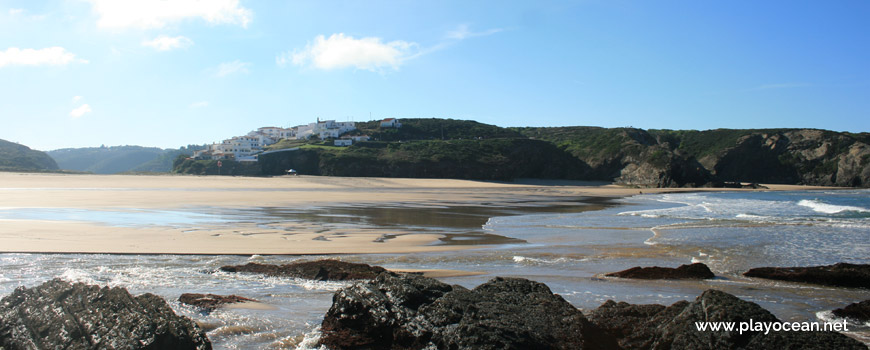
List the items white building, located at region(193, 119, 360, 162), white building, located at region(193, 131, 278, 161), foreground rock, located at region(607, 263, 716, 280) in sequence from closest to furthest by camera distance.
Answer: foreground rock, located at region(607, 263, 716, 280) → white building, located at region(193, 131, 278, 161) → white building, located at region(193, 119, 360, 162)

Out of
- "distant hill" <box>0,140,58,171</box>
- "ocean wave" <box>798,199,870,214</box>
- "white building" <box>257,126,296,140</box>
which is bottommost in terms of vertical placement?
"ocean wave" <box>798,199,870,214</box>

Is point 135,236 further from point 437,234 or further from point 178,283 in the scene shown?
point 437,234

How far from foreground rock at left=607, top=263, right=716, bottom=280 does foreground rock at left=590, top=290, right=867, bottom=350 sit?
3.69m

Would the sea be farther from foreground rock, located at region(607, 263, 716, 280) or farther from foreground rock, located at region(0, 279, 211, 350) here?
foreground rock, located at region(0, 279, 211, 350)

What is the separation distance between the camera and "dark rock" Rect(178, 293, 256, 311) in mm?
6988

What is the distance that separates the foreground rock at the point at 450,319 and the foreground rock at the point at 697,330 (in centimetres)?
41

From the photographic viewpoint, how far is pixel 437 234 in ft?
54.9

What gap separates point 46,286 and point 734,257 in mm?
13626

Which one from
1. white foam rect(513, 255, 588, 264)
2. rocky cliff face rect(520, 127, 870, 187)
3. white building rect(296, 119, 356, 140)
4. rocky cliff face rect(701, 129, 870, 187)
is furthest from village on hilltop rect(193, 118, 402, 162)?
white foam rect(513, 255, 588, 264)

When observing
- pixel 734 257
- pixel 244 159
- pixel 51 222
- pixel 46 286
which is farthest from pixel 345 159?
pixel 46 286

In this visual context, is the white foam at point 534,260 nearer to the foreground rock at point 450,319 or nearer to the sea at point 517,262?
the sea at point 517,262

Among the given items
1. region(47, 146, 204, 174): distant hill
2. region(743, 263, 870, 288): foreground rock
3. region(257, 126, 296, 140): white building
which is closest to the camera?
region(743, 263, 870, 288): foreground rock

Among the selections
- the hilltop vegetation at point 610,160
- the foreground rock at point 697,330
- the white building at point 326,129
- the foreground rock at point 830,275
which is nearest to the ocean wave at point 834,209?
the foreground rock at point 830,275

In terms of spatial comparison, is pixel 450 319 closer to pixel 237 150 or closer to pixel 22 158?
pixel 237 150
